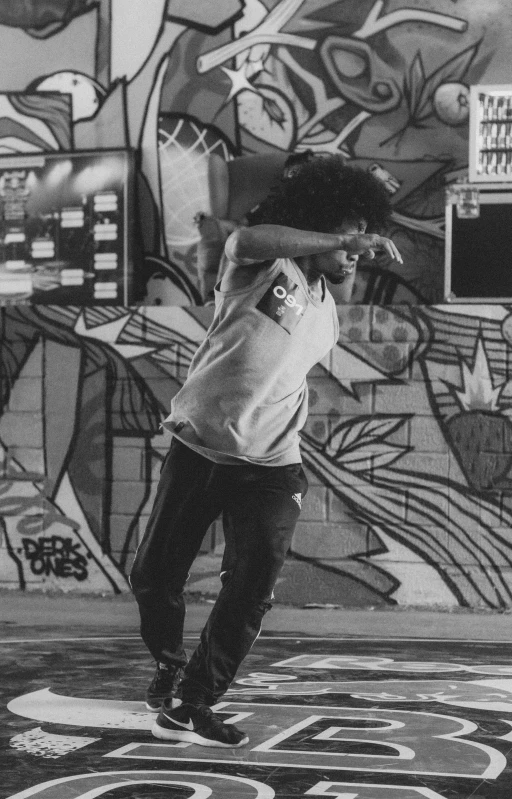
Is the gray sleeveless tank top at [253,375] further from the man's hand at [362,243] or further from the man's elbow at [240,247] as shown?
the man's hand at [362,243]

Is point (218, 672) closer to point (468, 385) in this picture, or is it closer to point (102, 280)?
point (468, 385)

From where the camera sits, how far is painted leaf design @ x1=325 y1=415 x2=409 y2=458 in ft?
20.3

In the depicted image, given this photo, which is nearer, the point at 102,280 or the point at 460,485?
the point at 460,485

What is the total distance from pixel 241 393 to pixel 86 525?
12.0ft

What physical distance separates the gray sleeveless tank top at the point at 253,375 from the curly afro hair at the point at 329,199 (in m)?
0.20

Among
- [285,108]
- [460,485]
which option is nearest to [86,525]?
[460,485]

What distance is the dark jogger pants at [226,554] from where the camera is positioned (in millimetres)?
3100

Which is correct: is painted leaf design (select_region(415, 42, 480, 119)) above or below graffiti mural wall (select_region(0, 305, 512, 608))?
above

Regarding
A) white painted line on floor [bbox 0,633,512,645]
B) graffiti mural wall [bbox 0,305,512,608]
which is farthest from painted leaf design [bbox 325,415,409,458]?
white painted line on floor [bbox 0,633,512,645]

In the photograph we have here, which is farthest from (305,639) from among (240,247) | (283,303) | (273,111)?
(273,111)

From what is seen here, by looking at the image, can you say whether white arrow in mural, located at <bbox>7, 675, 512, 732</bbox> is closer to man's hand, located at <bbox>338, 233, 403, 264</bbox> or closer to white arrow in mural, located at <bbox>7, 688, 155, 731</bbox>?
white arrow in mural, located at <bbox>7, 688, 155, 731</bbox>

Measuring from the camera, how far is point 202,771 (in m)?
2.83

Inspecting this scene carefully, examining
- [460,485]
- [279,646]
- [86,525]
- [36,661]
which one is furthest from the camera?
[86,525]

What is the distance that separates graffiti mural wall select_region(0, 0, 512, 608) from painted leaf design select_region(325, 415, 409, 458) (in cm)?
1
